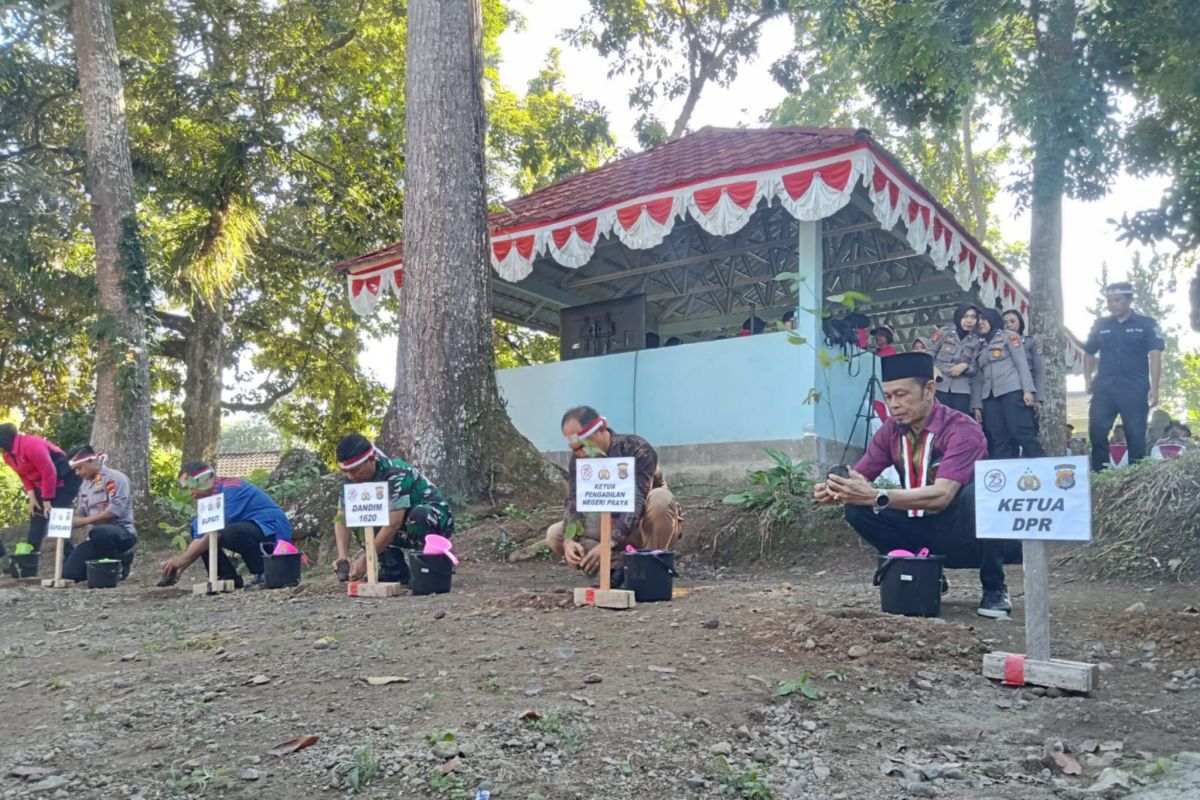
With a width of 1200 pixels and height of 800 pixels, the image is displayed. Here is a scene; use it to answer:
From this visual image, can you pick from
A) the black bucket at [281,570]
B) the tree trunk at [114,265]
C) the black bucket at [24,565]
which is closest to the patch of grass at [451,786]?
the black bucket at [281,570]

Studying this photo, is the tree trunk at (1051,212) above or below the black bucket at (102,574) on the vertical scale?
above

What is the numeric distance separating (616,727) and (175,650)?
8.48 feet

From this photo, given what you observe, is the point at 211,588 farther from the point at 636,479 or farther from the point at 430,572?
the point at 636,479

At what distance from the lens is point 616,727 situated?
288cm

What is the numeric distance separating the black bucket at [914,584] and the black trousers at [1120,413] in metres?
4.53

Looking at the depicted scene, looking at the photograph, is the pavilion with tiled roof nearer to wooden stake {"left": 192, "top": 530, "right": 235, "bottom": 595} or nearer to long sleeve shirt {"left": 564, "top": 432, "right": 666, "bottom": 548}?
long sleeve shirt {"left": 564, "top": 432, "right": 666, "bottom": 548}

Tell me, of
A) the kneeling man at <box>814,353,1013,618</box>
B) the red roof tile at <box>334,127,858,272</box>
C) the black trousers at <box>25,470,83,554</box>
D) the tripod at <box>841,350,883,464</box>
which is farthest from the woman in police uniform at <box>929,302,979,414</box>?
the black trousers at <box>25,470,83,554</box>

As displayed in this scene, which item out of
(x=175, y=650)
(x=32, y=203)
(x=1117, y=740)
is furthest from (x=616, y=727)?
(x=32, y=203)

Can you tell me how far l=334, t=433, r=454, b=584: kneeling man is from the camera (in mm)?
5891

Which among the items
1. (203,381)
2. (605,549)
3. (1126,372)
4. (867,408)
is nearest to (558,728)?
(605,549)

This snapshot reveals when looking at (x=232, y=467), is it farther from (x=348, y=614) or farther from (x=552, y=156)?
(x=348, y=614)

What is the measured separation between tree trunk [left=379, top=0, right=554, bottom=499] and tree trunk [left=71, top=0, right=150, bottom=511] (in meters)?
4.49

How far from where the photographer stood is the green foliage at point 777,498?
24.4 feet

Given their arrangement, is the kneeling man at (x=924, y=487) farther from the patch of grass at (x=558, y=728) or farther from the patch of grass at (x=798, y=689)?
the patch of grass at (x=558, y=728)
